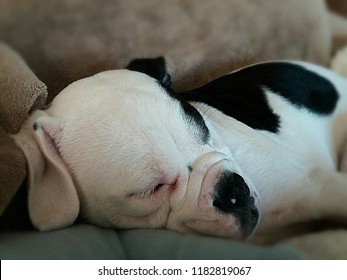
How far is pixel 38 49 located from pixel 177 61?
1.40ft

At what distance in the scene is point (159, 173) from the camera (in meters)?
1.00

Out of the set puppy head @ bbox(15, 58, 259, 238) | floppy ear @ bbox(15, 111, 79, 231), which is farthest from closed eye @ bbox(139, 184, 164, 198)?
floppy ear @ bbox(15, 111, 79, 231)

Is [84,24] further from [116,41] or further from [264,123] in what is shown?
[264,123]

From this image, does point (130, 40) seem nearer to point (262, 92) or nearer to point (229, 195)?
point (262, 92)


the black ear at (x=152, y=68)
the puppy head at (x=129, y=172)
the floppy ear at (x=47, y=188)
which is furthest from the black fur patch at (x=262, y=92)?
the floppy ear at (x=47, y=188)

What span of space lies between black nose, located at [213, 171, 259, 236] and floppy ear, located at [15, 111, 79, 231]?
0.24 meters

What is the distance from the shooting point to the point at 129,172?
986mm

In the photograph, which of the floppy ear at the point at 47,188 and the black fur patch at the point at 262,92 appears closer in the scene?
the floppy ear at the point at 47,188

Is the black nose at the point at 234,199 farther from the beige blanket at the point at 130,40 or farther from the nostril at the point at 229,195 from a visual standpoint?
the beige blanket at the point at 130,40

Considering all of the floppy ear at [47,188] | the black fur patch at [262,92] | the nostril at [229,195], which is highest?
the black fur patch at [262,92]

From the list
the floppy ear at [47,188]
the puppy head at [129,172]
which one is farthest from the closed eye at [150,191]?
the floppy ear at [47,188]

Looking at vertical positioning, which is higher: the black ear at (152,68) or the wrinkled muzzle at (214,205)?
the black ear at (152,68)

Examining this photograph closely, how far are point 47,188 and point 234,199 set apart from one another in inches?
12.6

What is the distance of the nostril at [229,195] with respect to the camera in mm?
992
